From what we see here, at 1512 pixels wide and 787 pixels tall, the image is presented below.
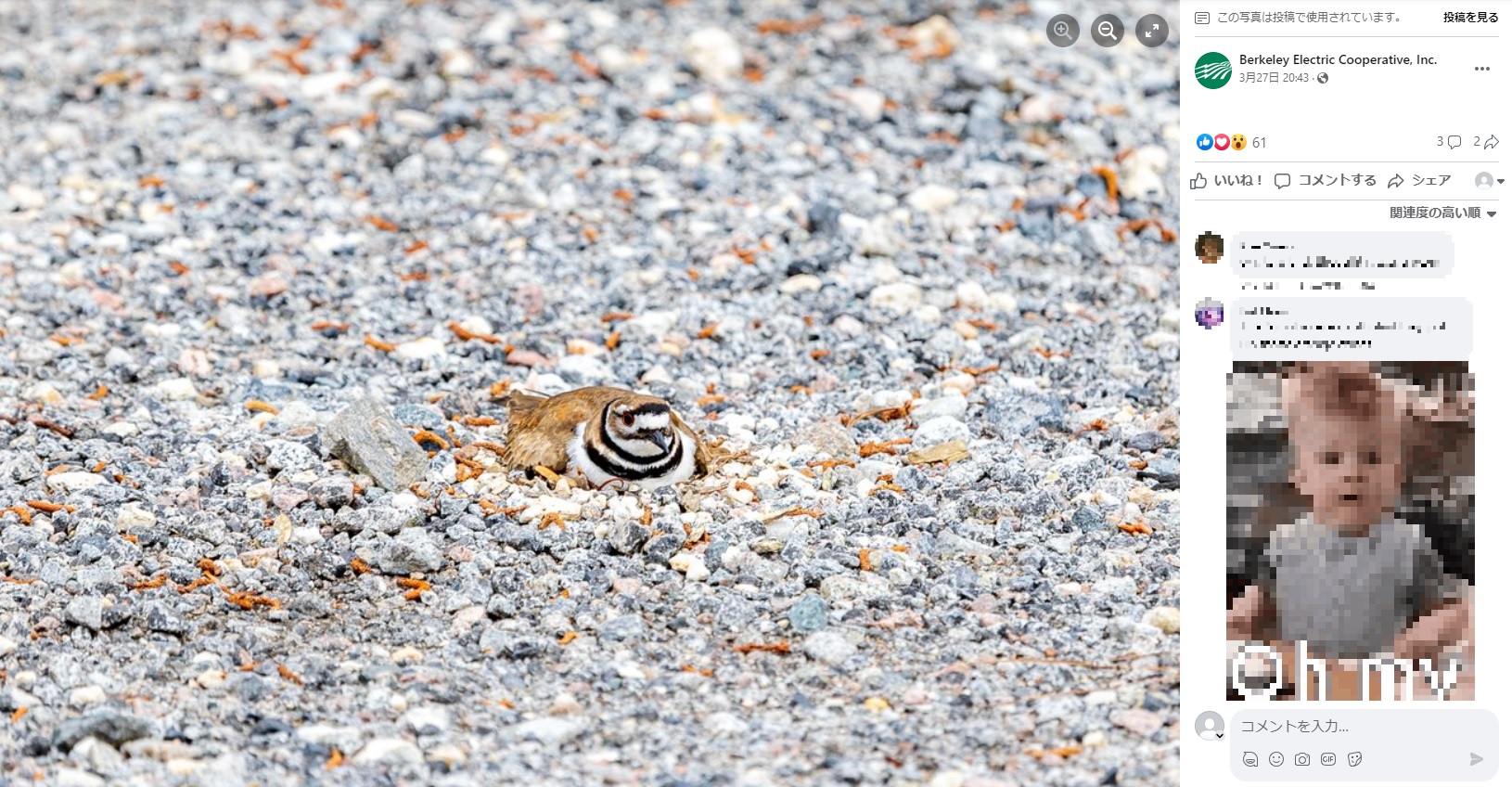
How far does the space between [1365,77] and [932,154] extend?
4.26 m

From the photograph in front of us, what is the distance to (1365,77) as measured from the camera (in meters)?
4.34

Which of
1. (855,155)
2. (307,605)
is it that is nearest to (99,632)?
(307,605)

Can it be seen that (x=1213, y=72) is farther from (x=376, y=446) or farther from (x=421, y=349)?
(x=421, y=349)

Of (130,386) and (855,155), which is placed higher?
(855,155)

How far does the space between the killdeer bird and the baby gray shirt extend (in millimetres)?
2090

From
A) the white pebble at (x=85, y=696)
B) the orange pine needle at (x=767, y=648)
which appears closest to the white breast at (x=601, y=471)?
the orange pine needle at (x=767, y=648)

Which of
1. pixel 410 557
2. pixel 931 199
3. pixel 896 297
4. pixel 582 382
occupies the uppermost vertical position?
pixel 931 199

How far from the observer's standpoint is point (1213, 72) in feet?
14.4

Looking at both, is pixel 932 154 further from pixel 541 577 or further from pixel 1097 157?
pixel 541 577

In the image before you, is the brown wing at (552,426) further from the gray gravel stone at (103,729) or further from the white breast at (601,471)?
the gray gravel stone at (103,729)

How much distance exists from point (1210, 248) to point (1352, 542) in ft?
2.87

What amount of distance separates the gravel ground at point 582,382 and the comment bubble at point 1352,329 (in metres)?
0.95

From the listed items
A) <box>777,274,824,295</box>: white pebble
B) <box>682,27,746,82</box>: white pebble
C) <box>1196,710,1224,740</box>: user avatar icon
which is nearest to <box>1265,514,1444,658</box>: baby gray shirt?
<box>1196,710,1224,740</box>: user avatar icon

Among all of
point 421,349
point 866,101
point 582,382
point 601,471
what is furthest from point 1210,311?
point 866,101
